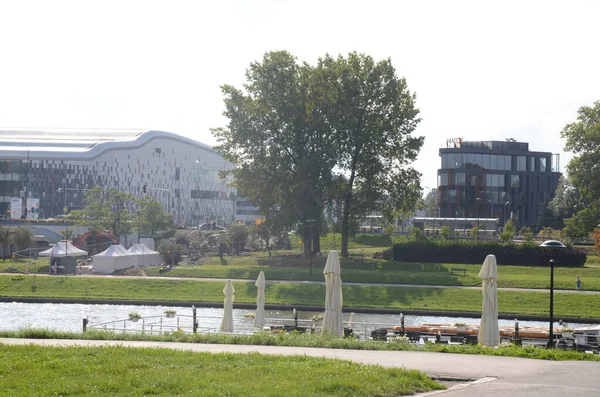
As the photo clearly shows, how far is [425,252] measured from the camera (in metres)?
65.8

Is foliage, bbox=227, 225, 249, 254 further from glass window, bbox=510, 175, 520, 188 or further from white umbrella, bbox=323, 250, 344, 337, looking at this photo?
glass window, bbox=510, 175, 520, 188

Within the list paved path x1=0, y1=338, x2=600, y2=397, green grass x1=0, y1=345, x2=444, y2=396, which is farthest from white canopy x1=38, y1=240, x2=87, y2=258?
green grass x1=0, y1=345, x2=444, y2=396

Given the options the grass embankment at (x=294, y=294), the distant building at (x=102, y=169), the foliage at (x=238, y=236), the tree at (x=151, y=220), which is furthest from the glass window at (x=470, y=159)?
the grass embankment at (x=294, y=294)

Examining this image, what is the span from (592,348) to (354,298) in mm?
19841

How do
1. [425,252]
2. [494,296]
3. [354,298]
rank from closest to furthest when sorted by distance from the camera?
1. [494,296]
2. [354,298]
3. [425,252]

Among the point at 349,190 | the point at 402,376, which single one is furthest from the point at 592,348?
the point at 349,190

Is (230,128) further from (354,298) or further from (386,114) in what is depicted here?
(354,298)

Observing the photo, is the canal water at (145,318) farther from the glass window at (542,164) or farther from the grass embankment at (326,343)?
the glass window at (542,164)

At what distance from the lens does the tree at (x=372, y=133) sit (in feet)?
221

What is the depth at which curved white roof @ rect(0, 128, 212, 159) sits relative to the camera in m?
139

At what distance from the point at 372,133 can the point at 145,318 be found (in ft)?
112

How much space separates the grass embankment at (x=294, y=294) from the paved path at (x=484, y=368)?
77.9ft

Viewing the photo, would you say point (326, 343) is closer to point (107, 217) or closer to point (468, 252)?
point (468, 252)

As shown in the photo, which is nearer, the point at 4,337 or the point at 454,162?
the point at 4,337
